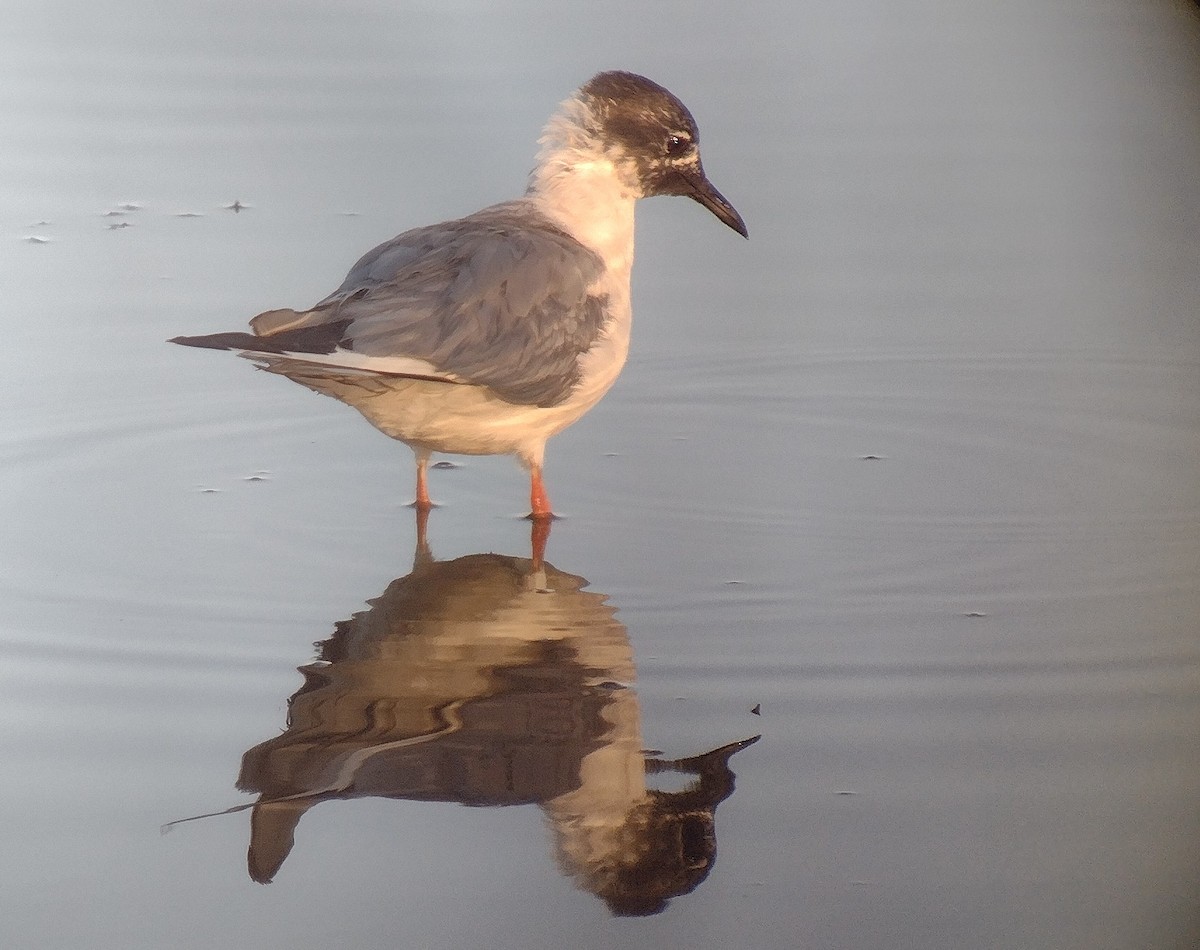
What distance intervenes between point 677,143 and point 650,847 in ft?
8.88

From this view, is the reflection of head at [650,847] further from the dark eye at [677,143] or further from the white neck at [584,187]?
the dark eye at [677,143]

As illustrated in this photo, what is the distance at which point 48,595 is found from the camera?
3484 mm

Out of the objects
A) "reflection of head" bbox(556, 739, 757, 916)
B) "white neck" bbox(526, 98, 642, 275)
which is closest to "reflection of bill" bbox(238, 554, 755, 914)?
"reflection of head" bbox(556, 739, 757, 916)

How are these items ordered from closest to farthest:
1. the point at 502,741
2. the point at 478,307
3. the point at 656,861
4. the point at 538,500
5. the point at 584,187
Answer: the point at 656,861 < the point at 502,741 < the point at 478,307 < the point at 538,500 < the point at 584,187

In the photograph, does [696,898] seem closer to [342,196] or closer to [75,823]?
[75,823]

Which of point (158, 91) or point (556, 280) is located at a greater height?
point (158, 91)

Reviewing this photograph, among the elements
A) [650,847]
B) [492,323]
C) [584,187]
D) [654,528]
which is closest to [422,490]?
[492,323]

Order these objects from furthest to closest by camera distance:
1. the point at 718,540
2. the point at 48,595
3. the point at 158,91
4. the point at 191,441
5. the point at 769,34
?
1. the point at 769,34
2. the point at 158,91
3. the point at 191,441
4. the point at 718,540
5. the point at 48,595

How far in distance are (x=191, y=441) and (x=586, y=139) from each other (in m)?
1.39

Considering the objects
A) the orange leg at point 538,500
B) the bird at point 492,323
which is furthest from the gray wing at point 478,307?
the orange leg at point 538,500

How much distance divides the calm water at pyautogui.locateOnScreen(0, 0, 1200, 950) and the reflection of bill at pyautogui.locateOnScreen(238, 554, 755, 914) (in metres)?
0.01

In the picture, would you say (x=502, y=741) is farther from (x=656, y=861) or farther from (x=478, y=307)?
(x=478, y=307)

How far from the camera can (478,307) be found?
13.1ft

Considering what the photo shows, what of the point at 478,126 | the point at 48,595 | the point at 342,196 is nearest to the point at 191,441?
the point at 48,595
